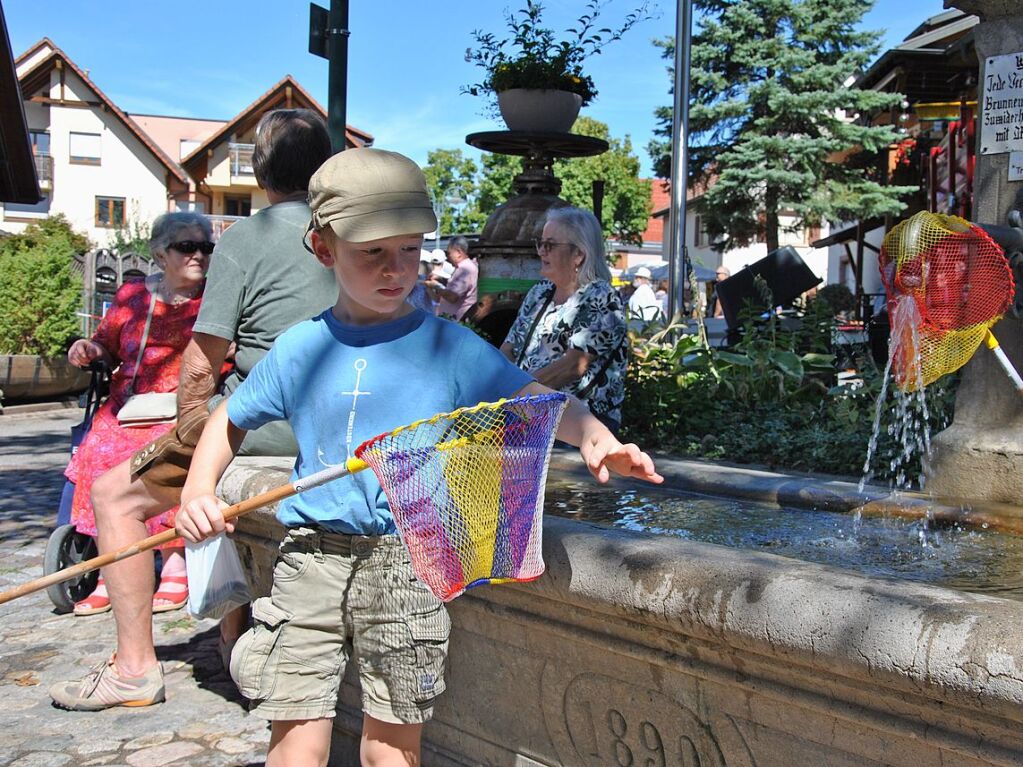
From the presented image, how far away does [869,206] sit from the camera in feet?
96.6

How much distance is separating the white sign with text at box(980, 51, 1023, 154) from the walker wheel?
3.86 metres

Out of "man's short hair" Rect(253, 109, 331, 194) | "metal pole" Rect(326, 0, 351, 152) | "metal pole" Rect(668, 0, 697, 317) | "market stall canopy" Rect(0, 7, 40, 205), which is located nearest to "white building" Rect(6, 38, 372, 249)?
"market stall canopy" Rect(0, 7, 40, 205)

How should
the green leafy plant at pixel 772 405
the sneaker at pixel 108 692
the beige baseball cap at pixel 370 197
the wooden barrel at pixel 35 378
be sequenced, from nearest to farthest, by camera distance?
the beige baseball cap at pixel 370 197 → the sneaker at pixel 108 692 → the green leafy plant at pixel 772 405 → the wooden barrel at pixel 35 378

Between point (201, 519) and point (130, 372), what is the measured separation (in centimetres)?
242

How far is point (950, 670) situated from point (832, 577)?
1.08 feet

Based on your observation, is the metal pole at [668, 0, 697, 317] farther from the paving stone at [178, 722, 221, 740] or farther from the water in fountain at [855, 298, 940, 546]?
the paving stone at [178, 722, 221, 740]

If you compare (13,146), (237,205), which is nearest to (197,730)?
(13,146)

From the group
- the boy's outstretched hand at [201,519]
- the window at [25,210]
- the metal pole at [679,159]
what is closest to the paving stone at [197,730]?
the boy's outstretched hand at [201,519]

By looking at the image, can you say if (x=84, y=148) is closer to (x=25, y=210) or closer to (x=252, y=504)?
(x=25, y=210)

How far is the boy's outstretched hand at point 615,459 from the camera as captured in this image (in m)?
1.98

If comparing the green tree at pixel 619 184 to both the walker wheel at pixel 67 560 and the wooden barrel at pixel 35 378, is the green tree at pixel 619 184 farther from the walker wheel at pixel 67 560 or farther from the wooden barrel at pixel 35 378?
the walker wheel at pixel 67 560

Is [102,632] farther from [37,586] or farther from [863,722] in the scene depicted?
[863,722]

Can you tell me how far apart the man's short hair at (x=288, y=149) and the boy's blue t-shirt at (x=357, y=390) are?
3.49ft

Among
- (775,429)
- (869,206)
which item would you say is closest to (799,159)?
(869,206)
